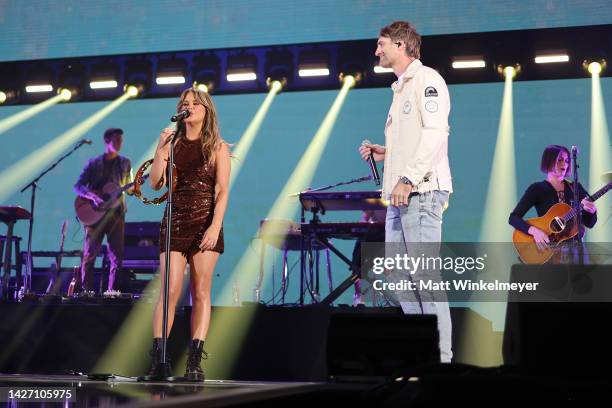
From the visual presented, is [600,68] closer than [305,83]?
Yes

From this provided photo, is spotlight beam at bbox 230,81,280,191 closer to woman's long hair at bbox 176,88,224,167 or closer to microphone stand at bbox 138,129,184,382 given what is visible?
woman's long hair at bbox 176,88,224,167

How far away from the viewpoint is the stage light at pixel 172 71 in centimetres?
769

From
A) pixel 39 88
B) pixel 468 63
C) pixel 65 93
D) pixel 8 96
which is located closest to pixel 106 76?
pixel 65 93

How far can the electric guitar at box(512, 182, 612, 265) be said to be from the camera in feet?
20.5

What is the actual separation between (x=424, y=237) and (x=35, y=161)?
22.5 feet

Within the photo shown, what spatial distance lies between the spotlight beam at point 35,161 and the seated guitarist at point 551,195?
506cm

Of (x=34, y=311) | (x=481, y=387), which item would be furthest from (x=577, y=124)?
(x=481, y=387)

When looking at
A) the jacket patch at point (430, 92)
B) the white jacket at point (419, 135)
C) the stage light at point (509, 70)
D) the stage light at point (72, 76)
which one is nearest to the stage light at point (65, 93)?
the stage light at point (72, 76)

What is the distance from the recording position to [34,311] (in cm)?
478

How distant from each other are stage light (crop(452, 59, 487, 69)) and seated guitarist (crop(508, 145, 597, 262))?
1.25 metres

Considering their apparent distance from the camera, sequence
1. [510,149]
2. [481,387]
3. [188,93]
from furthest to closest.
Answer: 1. [510,149]
2. [188,93]
3. [481,387]

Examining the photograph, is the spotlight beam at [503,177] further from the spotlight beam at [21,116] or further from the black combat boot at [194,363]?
the spotlight beam at [21,116]

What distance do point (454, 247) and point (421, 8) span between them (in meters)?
2.53

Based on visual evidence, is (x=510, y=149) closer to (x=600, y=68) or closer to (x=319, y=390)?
(x=600, y=68)
